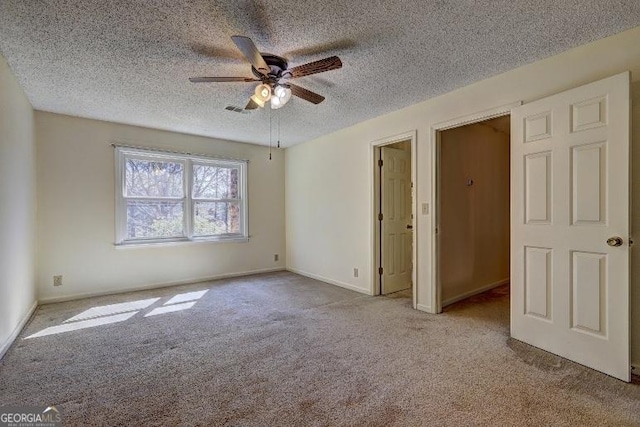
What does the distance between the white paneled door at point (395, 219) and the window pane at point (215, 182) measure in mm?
2578

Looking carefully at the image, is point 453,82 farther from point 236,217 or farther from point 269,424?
point 236,217

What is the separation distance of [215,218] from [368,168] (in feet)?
8.68

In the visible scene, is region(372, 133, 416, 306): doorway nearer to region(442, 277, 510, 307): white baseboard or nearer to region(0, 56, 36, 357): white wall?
region(442, 277, 510, 307): white baseboard

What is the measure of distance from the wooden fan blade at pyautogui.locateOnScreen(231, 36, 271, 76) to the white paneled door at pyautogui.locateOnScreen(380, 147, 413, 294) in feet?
7.80

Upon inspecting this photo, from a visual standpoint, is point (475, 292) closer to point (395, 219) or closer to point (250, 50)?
point (395, 219)

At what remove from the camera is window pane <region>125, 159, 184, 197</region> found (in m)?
4.28

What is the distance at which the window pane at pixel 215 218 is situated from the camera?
4834mm

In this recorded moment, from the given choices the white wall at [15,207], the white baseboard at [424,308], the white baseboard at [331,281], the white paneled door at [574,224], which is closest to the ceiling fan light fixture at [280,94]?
the white paneled door at [574,224]

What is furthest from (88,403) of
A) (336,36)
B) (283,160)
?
(283,160)

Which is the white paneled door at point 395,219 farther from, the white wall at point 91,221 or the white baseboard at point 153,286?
the white wall at point 91,221

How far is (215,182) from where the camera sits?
16.4ft

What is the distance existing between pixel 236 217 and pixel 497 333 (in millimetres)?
4072

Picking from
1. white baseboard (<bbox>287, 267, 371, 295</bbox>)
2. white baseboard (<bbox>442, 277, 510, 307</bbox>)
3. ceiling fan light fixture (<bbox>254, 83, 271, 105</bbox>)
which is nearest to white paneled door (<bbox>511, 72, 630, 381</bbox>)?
white baseboard (<bbox>442, 277, 510, 307</bbox>)

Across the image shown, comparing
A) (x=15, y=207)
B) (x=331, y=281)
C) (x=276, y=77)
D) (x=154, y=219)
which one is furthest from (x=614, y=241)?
(x=154, y=219)
